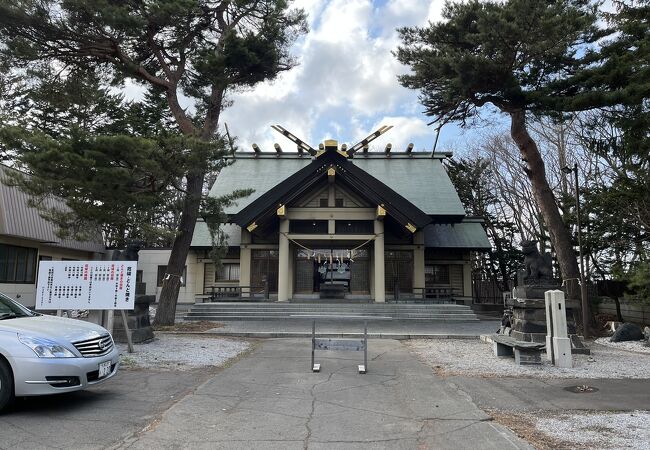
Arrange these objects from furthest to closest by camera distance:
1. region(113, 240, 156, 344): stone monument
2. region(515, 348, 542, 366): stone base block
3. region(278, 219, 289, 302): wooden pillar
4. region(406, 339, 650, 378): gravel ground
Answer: region(278, 219, 289, 302): wooden pillar → region(113, 240, 156, 344): stone monument → region(515, 348, 542, 366): stone base block → region(406, 339, 650, 378): gravel ground

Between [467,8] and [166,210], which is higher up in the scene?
[467,8]

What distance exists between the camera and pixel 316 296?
23266 millimetres

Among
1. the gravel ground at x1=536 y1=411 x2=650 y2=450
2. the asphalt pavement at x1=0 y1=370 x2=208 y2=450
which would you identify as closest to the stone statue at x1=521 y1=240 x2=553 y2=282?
the gravel ground at x1=536 y1=411 x2=650 y2=450

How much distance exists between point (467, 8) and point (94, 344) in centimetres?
1323

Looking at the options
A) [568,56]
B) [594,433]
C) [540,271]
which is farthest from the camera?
[568,56]

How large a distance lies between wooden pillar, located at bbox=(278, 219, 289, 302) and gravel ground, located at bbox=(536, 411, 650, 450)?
16.4m

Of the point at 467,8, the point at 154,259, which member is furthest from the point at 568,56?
the point at 154,259


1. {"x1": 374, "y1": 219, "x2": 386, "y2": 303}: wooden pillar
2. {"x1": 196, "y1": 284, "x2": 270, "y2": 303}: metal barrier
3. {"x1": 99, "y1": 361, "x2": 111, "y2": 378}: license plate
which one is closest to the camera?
{"x1": 99, "y1": 361, "x2": 111, "y2": 378}: license plate

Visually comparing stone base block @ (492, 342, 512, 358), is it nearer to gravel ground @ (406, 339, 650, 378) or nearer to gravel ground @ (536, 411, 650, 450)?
gravel ground @ (406, 339, 650, 378)

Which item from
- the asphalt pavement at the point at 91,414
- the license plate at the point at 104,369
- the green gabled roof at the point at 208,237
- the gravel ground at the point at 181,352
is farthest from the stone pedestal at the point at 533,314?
the green gabled roof at the point at 208,237

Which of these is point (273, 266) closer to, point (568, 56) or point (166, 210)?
point (166, 210)

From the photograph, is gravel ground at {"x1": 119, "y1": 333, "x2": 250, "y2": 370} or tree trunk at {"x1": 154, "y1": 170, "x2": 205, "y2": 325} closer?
gravel ground at {"x1": 119, "y1": 333, "x2": 250, "y2": 370}

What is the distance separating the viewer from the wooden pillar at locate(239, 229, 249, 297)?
2352 centimetres

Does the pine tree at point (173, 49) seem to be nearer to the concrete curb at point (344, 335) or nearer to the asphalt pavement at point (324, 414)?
the concrete curb at point (344, 335)
